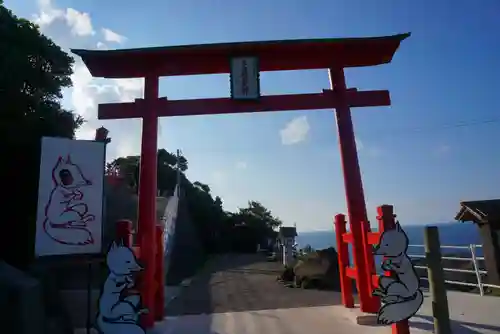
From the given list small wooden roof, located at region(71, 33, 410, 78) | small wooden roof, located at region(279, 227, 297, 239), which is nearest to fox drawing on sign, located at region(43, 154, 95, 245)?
small wooden roof, located at region(71, 33, 410, 78)

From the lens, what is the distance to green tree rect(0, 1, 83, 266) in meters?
5.59

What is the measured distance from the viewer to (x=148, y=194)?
4766 mm

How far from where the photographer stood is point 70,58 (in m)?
7.93

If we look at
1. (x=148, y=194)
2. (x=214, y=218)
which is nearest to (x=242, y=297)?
(x=148, y=194)

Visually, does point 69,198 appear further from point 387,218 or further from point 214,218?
point 214,218

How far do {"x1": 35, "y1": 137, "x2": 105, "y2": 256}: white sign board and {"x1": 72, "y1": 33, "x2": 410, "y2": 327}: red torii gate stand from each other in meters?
0.62

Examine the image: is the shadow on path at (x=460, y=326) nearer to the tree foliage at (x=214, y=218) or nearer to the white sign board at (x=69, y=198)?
the white sign board at (x=69, y=198)

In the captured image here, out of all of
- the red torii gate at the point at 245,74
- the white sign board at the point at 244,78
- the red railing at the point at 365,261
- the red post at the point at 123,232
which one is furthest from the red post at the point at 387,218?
the red post at the point at 123,232

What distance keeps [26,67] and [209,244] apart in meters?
15.4

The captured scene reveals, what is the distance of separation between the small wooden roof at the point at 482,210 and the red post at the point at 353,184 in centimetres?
452

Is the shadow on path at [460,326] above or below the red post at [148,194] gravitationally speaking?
below

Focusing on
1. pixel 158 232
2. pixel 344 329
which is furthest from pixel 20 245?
pixel 344 329

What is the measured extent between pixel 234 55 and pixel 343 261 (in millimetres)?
3368

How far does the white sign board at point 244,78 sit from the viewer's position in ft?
16.9
